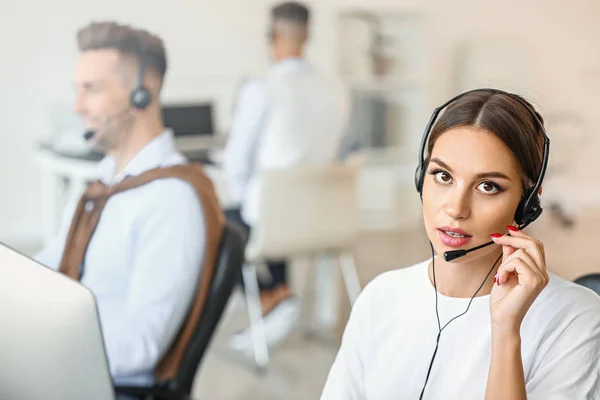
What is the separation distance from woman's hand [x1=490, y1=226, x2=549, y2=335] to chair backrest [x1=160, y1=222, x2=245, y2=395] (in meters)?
0.80

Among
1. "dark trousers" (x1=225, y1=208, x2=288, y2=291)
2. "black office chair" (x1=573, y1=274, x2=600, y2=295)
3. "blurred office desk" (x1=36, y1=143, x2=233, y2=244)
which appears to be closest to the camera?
"black office chair" (x1=573, y1=274, x2=600, y2=295)

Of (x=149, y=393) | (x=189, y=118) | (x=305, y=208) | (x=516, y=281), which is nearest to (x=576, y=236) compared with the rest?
(x=305, y=208)

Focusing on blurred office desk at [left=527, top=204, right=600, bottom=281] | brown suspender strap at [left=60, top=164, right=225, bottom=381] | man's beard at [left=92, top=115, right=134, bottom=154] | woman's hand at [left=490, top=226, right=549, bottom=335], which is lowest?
blurred office desk at [left=527, top=204, right=600, bottom=281]

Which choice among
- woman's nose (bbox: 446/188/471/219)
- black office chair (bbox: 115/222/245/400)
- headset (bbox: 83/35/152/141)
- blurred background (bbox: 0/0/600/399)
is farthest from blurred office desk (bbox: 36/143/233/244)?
woman's nose (bbox: 446/188/471/219)

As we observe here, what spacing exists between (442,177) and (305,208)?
1.46 meters

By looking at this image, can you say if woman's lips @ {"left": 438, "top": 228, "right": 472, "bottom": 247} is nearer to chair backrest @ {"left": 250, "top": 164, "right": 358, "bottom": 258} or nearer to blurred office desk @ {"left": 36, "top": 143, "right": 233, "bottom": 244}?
blurred office desk @ {"left": 36, "top": 143, "right": 233, "bottom": 244}

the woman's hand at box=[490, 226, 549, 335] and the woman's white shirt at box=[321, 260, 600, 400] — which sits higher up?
the woman's hand at box=[490, 226, 549, 335]

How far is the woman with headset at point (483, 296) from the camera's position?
1.01 meters

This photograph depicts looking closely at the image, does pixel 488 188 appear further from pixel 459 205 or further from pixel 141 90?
pixel 141 90

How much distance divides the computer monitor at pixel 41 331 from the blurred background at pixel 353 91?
2.88ft

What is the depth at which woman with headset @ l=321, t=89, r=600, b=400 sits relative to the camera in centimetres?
101

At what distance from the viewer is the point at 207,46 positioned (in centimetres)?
247

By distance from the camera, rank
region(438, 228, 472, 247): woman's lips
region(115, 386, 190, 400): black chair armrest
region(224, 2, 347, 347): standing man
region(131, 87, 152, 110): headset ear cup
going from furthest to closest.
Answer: region(224, 2, 347, 347): standing man → region(131, 87, 152, 110): headset ear cup → region(115, 386, 190, 400): black chair armrest → region(438, 228, 472, 247): woman's lips

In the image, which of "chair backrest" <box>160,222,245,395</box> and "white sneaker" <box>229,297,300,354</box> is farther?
"white sneaker" <box>229,297,300,354</box>
